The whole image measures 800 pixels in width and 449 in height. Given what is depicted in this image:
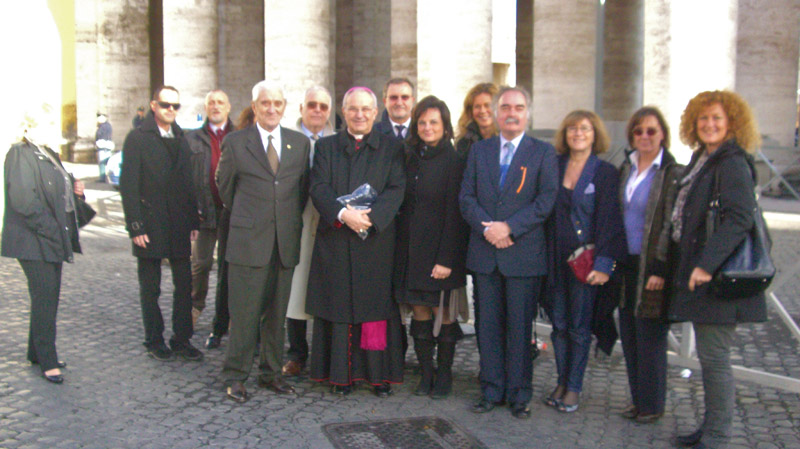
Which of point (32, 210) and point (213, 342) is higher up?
point (32, 210)

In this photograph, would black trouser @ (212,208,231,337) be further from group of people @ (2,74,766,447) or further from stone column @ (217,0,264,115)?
stone column @ (217,0,264,115)

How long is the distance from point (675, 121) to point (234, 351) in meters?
8.96

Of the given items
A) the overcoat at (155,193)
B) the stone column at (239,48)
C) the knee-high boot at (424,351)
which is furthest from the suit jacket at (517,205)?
the stone column at (239,48)

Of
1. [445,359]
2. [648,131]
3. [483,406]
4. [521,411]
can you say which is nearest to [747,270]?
[648,131]

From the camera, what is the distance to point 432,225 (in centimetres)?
539

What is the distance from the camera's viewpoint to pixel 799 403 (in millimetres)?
5383

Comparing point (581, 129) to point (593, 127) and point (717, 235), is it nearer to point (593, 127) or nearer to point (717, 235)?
point (593, 127)

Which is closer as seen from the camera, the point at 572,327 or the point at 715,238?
the point at 715,238

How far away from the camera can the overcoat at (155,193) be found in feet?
20.2

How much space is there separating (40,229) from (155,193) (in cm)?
88

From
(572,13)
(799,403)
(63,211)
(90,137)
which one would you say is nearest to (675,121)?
(572,13)

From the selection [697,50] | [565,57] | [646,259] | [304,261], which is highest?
[565,57]

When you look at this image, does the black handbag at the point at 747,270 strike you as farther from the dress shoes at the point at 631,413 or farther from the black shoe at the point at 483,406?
the black shoe at the point at 483,406

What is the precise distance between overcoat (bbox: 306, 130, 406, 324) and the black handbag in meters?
1.97
